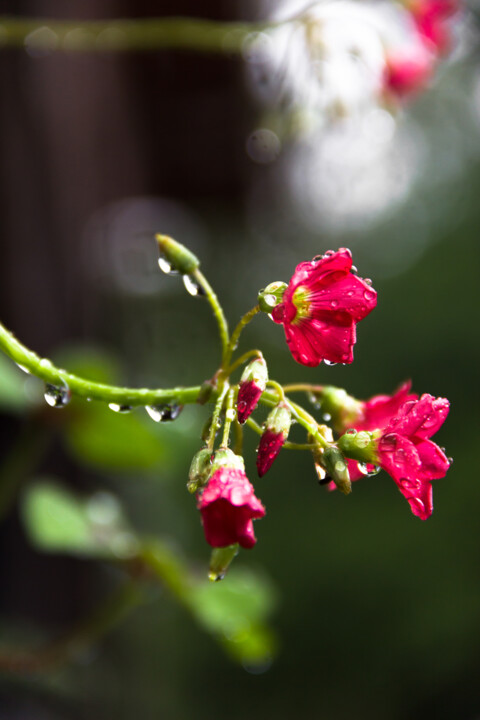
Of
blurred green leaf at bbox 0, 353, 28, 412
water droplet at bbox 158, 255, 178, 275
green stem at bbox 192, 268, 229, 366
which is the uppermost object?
water droplet at bbox 158, 255, 178, 275

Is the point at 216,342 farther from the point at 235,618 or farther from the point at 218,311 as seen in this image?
the point at 218,311

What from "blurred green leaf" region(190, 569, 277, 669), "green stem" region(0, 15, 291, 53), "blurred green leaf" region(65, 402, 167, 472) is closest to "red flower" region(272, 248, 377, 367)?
"green stem" region(0, 15, 291, 53)

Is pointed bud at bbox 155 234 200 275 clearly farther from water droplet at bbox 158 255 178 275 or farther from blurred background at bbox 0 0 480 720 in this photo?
blurred background at bbox 0 0 480 720

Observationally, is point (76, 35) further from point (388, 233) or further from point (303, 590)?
point (303, 590)

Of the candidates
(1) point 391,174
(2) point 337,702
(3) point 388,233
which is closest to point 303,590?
(2) point 337,702

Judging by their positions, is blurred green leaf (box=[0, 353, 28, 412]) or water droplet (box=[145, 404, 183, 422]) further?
blurred green leaf (box=[0, 353, 28, 412])

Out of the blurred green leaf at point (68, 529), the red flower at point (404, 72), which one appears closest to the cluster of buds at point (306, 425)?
the blurred green leaf at point (68, 529)

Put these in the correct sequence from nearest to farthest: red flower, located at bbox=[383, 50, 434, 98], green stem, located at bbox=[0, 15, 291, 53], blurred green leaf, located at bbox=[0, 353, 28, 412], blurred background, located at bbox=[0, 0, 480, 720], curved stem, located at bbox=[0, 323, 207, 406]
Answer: curved stem, located at bbox=[0, 323, 207, 406] → green stem, located at bbox=[0, 15, 291, 53] → blurred green leaf, located at bbox=[0, 353, 28, 412] → red flower, located at bbox=[383, 50, 434, 98] → blurred background, located at bbox=[0, 0, 480, 720]

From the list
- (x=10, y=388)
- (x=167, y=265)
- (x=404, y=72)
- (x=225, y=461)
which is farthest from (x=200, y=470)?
(x=404, y=72)
